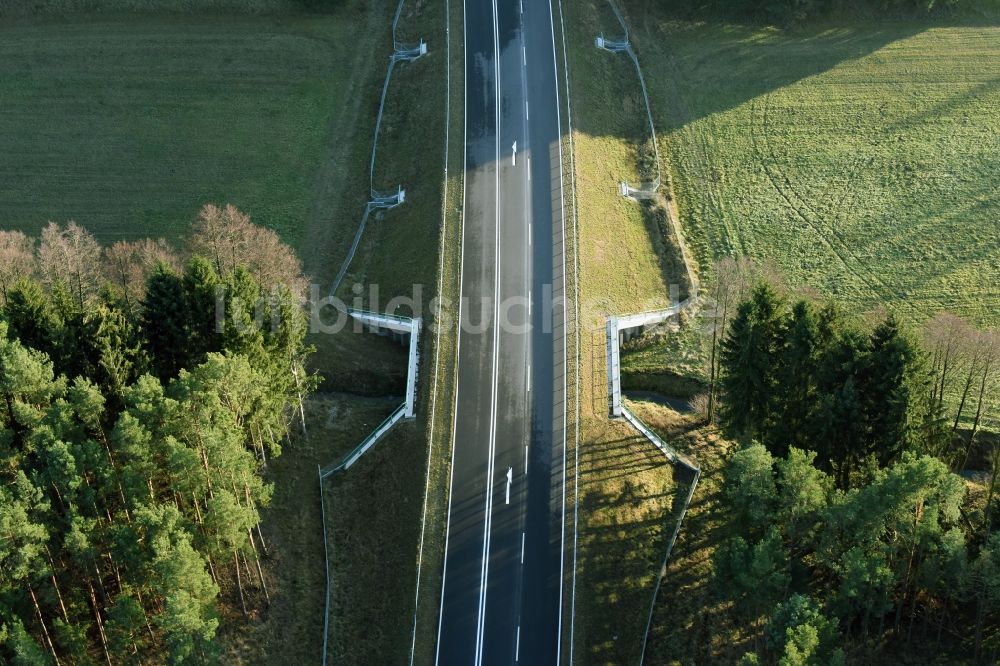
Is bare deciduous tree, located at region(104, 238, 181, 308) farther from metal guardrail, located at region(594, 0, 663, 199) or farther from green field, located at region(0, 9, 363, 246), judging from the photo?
metal guardrail, located at region(594, 0, 663, 199)

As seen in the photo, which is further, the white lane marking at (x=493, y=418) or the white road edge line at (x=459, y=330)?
the white road edge line at (x=459, y=330)

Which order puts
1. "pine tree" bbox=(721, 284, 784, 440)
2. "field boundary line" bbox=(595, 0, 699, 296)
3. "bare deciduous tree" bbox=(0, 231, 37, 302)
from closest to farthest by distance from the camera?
"pine tree" bbox=(721, 284, 784, 440) → "bare deciduous tree" bbox=(0, 231, 37, 302) → "field boundary line" bbox=(595, 0, 699, 296)

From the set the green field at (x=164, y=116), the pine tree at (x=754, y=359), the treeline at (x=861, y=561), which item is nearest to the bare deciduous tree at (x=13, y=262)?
the green field at (x=164, y=116)

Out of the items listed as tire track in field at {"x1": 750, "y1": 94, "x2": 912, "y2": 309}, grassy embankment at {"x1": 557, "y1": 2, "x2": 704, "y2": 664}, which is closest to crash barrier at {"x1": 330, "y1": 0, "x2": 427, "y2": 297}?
grassy embankment at {"x1": 557, "y1": 2, "x2": 704, "y2": 664}

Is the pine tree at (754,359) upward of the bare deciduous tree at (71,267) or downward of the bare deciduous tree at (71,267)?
downward

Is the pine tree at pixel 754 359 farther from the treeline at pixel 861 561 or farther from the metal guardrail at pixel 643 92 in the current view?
the metal guardrail at pixel 643 92

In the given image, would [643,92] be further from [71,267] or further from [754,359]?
[71,267]

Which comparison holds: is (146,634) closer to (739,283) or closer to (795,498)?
(795,498)

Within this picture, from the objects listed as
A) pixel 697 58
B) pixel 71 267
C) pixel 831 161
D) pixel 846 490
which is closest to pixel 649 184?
pixel 831 161
